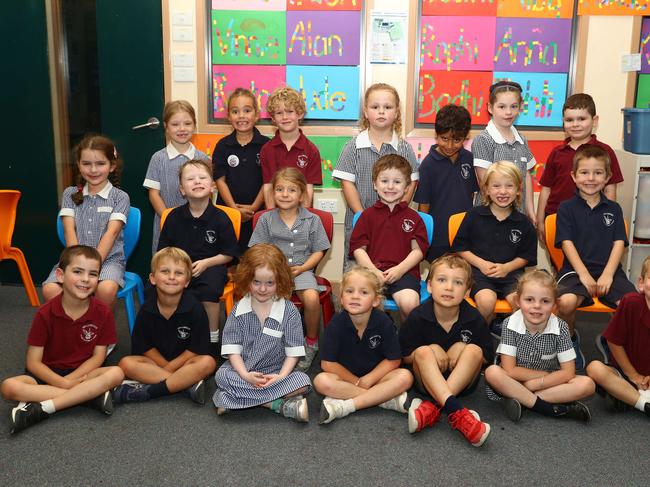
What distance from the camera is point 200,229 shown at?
3.33 meters

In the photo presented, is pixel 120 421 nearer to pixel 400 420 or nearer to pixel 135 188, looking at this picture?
pixel 400 420

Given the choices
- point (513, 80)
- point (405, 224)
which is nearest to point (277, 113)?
point (405, 224)

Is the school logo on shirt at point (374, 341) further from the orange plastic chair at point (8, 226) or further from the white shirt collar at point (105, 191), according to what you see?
the orange plastic chair at point (8, 226)

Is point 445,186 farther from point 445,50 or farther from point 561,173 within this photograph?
point 445,50

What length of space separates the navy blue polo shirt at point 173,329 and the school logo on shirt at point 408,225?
106 cm

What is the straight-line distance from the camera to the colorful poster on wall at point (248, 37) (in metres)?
4.16

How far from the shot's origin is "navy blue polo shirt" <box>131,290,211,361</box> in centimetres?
289

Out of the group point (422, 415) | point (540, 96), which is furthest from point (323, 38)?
point (422, 415)

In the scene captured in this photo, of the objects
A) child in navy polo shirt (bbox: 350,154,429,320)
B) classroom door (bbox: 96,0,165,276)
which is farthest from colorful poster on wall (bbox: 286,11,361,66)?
child in navy polo shirt (bbox: 350,154,429,320)

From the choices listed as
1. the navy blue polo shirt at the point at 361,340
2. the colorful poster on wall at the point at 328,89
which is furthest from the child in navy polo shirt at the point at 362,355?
the colorful poster on wall at the point at 328,89

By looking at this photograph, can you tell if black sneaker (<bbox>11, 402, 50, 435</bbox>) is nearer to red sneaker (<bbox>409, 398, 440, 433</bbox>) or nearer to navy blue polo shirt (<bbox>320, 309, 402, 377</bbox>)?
navy blue polo shirt (<bbox>320, 309, 402, 377</bbox>)

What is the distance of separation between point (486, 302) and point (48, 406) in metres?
1.88

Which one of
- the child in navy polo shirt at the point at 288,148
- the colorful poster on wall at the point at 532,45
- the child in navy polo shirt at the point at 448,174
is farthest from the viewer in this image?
the colorful poster on wall at the point at 532,45

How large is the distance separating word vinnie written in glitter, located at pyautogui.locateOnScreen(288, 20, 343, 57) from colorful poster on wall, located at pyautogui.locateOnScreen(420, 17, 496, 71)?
522mm
